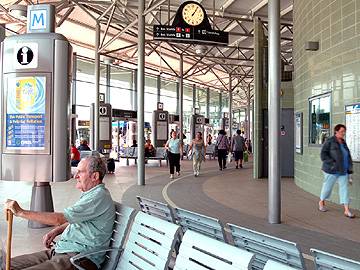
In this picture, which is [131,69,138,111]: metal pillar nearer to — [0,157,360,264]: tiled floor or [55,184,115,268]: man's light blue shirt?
[0,157,360,264]: tiled floor

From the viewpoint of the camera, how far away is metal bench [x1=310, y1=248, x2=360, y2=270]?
2004 millimetres

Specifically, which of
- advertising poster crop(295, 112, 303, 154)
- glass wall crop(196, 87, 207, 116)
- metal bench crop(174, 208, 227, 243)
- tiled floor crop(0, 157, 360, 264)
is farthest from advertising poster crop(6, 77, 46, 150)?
glass wall crop(196, 87, 207, 116)

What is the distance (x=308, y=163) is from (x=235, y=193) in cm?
187

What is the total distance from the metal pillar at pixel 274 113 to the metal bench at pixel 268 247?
12.7 feet

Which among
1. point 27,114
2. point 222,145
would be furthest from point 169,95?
Answer: point 27,114

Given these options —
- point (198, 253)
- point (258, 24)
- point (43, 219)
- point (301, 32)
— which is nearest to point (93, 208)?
point (43, 219)

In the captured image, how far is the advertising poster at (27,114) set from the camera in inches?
243

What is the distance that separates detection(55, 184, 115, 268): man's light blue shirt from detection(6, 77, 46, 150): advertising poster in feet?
10.0

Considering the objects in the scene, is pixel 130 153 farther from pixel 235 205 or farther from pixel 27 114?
pixel 27 114

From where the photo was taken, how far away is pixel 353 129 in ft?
25.6

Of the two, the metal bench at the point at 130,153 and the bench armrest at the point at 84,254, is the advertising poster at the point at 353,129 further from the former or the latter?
the metal bench at the point at 130,153

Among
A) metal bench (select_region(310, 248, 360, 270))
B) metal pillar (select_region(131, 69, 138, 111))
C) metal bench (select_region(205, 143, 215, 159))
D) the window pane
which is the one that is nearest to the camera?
metal bench (select_region(310, 248, 360, 270))

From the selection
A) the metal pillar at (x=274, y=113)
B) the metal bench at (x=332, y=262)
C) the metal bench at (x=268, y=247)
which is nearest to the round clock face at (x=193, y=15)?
the metal pillar at (x=274, y=113)

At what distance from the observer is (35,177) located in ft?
20.2
